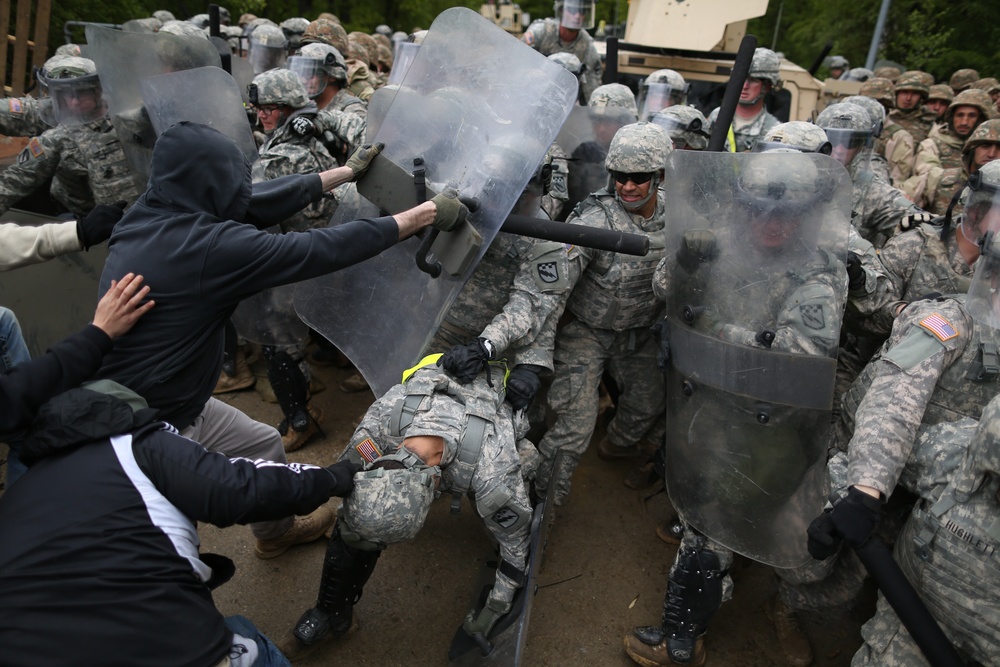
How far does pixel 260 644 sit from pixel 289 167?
288 cm

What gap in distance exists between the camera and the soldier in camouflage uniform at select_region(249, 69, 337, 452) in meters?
4.18

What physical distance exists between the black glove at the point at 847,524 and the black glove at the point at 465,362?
4.78 feet

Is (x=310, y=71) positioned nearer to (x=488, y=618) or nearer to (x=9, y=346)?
(x=9, y=346)

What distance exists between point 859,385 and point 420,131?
2.28 metres

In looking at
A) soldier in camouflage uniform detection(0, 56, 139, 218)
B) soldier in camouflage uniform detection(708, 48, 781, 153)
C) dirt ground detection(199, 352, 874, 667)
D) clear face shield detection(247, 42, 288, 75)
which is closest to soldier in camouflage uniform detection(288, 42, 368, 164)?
soldier in camouflage uniform detection(0, 56, 139, 218)

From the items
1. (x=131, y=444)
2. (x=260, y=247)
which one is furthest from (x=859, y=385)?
(x=131, y=444)

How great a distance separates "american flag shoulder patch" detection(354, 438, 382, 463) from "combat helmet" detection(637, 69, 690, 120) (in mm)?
4580

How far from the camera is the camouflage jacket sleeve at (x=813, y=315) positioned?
8.34 feet

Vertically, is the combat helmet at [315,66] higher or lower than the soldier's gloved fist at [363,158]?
lower

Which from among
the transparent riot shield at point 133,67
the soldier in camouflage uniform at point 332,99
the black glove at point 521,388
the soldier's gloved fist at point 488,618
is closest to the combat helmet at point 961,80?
the soldier in camouflage uniform at point 332,99

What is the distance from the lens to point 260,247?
7.88ft

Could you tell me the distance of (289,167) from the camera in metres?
4.16

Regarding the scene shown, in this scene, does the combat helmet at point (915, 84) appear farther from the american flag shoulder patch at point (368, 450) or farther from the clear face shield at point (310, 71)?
the american flag shoulder patch at point (368, 450)

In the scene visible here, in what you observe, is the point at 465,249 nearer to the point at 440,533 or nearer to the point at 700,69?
the point at 440,533
